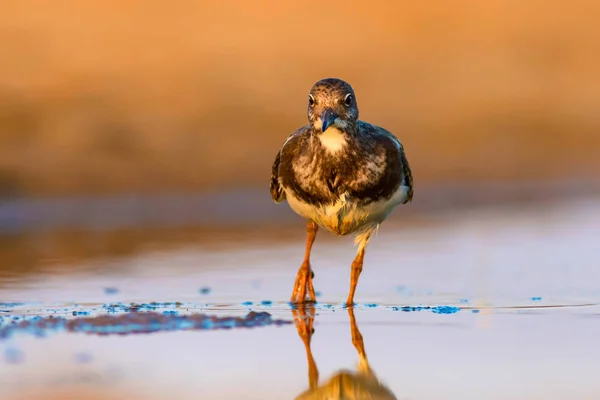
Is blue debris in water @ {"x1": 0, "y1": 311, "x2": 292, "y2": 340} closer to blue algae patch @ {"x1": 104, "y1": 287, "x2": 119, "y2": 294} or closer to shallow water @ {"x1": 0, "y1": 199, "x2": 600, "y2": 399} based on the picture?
shallow water @ {"x1": 0, "y1": 199, "x2": 600, "y2": 399}

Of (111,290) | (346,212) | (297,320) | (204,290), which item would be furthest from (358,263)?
(111,290)

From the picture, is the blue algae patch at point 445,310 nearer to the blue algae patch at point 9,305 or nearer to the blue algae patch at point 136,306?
the blue algae patch at point 136,306

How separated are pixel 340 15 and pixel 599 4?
532 cm

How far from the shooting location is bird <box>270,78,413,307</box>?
29.5 ft

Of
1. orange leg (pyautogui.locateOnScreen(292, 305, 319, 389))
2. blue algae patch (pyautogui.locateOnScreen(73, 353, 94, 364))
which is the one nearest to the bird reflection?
orange leg (pyautogui.locateOnScreen(292, 305, 319, 389))

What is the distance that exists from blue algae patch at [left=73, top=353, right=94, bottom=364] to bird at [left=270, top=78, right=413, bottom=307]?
237 cm

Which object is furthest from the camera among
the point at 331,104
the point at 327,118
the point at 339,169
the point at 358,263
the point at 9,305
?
the point at 358,263

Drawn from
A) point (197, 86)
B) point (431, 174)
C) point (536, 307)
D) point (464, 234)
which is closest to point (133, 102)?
point (197, 86)

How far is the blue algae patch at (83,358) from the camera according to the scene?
7.11 m

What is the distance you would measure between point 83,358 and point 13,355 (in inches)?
15.7

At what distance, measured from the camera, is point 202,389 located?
21.3 feet

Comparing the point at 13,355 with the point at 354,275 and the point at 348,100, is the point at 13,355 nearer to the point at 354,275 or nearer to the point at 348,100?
the point at 348,100

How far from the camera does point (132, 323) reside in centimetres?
823

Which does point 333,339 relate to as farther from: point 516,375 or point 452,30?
point 452,30
